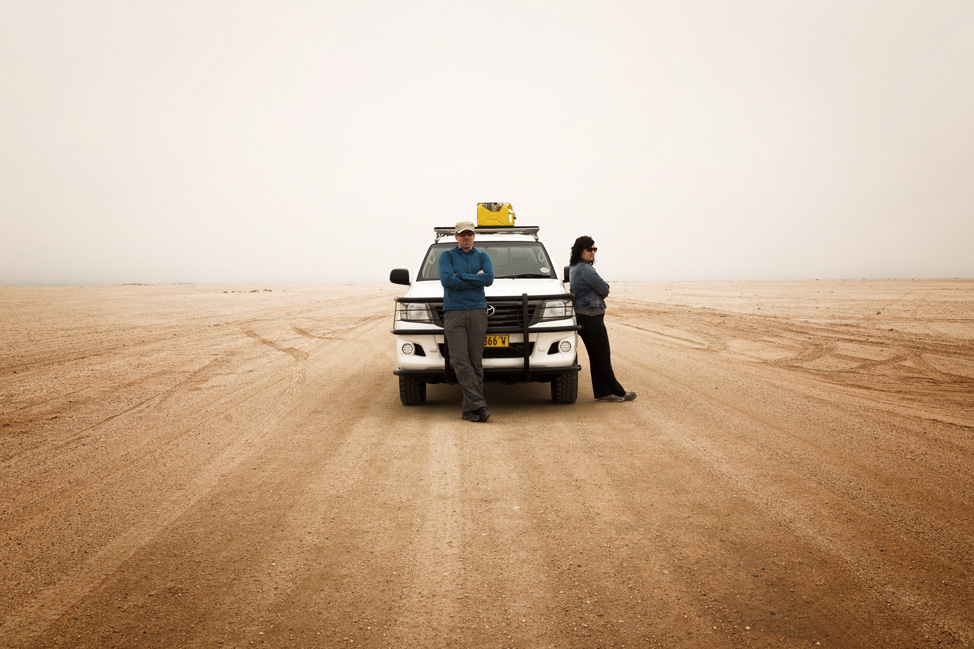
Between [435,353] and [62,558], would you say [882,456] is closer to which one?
[435,353]

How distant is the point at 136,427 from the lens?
231 inches

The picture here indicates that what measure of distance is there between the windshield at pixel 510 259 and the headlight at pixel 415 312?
1.06 m

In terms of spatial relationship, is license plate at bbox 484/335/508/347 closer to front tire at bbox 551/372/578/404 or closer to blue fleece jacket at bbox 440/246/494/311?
blue fleece jacket at bbox 440/246/494/311

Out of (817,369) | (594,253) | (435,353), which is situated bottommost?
(817,369)

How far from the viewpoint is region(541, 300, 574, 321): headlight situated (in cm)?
620

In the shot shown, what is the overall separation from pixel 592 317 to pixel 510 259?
139 cm

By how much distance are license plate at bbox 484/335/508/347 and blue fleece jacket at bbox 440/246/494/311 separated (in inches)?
15.2

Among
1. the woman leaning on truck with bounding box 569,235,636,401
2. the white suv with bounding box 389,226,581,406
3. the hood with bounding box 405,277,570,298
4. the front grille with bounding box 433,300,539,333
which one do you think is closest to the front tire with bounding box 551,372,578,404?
the white suv with bounding box 389,226,581,406

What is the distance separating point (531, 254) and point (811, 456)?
4.10 m

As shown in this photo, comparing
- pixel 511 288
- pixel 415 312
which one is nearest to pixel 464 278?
pixel 415 312

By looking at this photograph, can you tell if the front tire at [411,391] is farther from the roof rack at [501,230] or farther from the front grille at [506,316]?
the roof rack at [501,230]

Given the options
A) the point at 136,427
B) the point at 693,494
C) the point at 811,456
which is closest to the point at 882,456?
the point at 811,456

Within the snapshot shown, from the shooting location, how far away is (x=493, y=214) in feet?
36.9

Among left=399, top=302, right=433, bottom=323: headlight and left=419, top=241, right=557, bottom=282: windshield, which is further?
left=419, top=241, right=557, bottom=282: windshield
